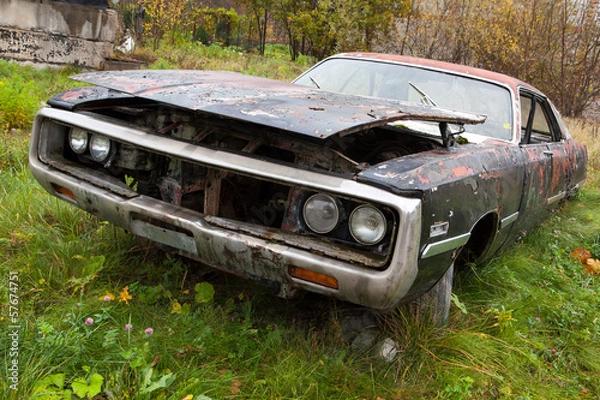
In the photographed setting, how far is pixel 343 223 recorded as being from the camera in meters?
1.99

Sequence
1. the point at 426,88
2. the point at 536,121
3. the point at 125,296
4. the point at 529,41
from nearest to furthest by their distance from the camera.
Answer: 1. the point at 125,296
2. the point at 426,88
3. the point at 536,121
4. the point at 529,41

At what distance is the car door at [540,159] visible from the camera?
119 inches

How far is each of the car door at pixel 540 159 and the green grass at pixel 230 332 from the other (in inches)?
17.7

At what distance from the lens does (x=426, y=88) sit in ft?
11.1

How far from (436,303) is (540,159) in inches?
52.9

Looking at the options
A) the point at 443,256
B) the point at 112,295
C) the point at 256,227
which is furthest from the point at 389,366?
the point at 112,295

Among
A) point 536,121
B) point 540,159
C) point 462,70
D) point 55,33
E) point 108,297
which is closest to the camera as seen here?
point 108,297

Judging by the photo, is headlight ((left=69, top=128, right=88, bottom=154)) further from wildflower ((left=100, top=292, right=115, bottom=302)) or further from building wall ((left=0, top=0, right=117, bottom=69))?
building wall ((left=0, top=0, right=117, bottom=69))

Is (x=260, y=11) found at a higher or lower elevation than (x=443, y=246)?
higher

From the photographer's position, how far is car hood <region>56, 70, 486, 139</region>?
194 centimetres

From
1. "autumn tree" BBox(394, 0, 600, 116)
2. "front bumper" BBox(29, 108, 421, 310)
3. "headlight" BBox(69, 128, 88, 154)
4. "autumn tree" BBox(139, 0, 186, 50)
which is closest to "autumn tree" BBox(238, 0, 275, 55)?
"autumn tree" BBox(139, 0, 186, 50)

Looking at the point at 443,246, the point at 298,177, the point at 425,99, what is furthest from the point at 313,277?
the point at 425,99

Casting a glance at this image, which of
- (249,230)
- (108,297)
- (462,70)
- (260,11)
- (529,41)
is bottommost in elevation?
(108,297)

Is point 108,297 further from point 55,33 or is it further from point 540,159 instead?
point 55,33
